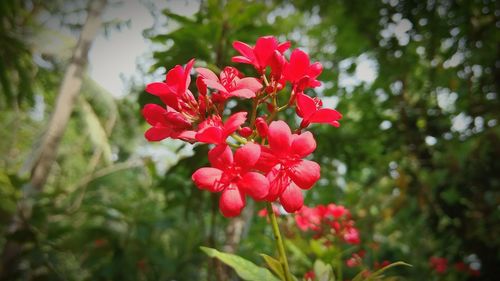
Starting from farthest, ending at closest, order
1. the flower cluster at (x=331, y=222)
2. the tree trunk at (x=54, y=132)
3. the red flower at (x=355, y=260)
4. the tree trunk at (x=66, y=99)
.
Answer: the tree trunk at (x=66, y=99)
the tree trunk at (x=54, y=132)
the flower cluster at (x=331, y=222)
the red flower at (x=355, y=260)

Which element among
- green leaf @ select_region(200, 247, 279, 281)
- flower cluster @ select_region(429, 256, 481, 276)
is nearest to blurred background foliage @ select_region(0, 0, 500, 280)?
flower cluster @ select_region(429, 256, 481, 276)

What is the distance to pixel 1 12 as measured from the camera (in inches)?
127

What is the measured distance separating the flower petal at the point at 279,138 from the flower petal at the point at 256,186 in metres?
0.08

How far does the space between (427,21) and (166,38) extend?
183 cm

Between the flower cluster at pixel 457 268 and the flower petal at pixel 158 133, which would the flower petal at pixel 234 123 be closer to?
the flower petal at pixel 158 133

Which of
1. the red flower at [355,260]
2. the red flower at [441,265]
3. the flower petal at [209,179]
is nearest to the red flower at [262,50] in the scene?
the flower petal at [209,179]

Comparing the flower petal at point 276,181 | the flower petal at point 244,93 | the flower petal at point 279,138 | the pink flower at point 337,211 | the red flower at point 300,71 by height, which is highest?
the pink flower at point 337,211

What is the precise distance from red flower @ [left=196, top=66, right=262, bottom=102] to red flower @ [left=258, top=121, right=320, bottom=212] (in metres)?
0.11

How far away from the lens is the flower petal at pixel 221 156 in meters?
0.78

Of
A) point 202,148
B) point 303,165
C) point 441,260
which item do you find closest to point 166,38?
point 202,148

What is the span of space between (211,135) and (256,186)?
15 cm

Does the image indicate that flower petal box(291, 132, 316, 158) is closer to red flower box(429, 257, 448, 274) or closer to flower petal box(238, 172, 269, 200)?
flower petal box(238, 172, 269, 200)

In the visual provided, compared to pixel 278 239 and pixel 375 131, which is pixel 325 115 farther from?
pixel 375 131

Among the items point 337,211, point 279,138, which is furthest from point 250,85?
point 337,211
